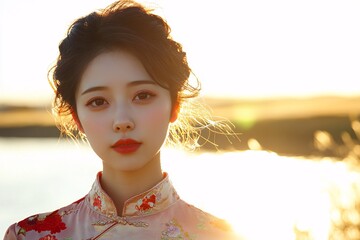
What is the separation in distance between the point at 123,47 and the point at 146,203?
672 mm

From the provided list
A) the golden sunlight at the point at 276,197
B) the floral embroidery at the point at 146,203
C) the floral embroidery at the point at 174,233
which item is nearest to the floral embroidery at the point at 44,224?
the floral embroidery at the point at 146,203

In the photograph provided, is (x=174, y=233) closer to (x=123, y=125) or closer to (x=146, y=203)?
(x=146, y=203)

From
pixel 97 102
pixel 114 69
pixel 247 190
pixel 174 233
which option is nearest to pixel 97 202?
pixel 174 233

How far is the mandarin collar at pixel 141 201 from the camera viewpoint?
397 centimetres

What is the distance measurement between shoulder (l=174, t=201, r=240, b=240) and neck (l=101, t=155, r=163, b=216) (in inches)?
8.4

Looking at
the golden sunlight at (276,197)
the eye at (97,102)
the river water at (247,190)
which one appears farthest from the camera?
the river water at (247,190)

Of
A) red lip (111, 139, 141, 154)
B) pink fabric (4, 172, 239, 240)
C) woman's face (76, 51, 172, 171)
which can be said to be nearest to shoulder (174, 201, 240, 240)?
pink fabric (4, 172, 239, 240)

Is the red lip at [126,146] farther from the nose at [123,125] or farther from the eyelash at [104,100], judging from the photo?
the eyelash at [104,100]

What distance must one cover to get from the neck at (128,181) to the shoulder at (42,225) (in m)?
0.20

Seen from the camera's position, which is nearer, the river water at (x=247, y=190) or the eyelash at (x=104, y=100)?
the eyelash at (x=104, y=100)

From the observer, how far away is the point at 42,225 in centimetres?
405

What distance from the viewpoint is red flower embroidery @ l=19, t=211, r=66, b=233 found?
4016 mm

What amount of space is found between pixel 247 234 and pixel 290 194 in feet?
15.7

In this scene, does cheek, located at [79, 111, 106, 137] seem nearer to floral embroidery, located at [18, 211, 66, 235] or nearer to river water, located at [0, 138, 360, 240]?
floral embroidery, located at [18, 211, 66, 235]
